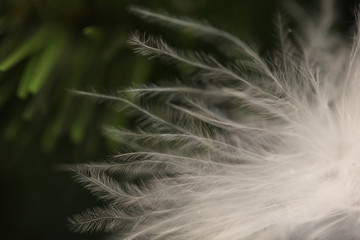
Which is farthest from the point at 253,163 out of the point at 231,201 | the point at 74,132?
the point at 74,132

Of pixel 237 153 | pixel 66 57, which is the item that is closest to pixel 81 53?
pixel 66 57

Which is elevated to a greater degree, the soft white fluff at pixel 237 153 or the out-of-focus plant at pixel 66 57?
the out-of-focus plant at pixel 66 57

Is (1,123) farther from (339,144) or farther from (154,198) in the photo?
(339,144)

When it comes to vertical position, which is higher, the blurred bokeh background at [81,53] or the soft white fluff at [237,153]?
the blurred bokeh background at [81,53]

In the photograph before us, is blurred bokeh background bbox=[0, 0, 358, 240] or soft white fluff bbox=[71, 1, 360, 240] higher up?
blurred bokeh background bbox=[0, 0, 358, 240]

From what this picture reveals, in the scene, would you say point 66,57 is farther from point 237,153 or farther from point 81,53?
point 237,153
